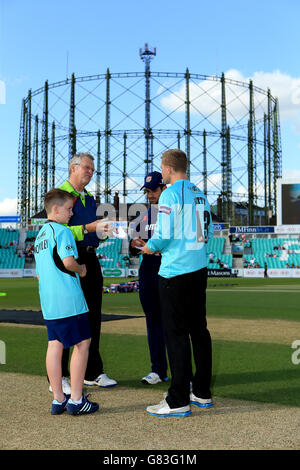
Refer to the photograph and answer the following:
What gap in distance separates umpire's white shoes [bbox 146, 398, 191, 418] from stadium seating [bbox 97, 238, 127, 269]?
48361 millimetres

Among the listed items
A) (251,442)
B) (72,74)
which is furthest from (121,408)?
(72,74)

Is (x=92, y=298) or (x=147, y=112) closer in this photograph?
(x=92, y=298)

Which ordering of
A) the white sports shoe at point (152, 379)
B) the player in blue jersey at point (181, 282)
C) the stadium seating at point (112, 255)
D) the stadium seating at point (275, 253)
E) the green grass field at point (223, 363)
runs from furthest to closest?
the stadium seating at point (112, 255), the stadium seating at point (275, 253), the white sports shoe at point (152, 379), the green grass field at point (223, 363), the player in blue jersey at point (181, 282)

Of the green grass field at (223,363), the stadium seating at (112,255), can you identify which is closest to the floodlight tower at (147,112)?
the stadium seating at (112,255)

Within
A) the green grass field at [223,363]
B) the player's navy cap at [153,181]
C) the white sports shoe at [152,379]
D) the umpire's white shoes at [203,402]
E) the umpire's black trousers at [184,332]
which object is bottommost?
the green grass field at [223,363]

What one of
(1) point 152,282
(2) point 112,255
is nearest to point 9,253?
(2) point 112,255

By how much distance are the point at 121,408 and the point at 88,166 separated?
237cm

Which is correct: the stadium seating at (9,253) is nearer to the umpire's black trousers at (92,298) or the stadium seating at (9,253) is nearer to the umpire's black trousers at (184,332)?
the umpire's black trousers at (92,298)

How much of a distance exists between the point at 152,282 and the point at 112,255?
163ft

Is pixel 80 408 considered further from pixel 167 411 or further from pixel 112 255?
pixel 112 255

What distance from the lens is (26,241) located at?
57.9m

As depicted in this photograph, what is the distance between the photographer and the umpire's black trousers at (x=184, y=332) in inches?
180

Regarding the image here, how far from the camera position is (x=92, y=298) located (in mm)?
5621

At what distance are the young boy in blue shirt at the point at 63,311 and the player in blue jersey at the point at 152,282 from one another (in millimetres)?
1324
